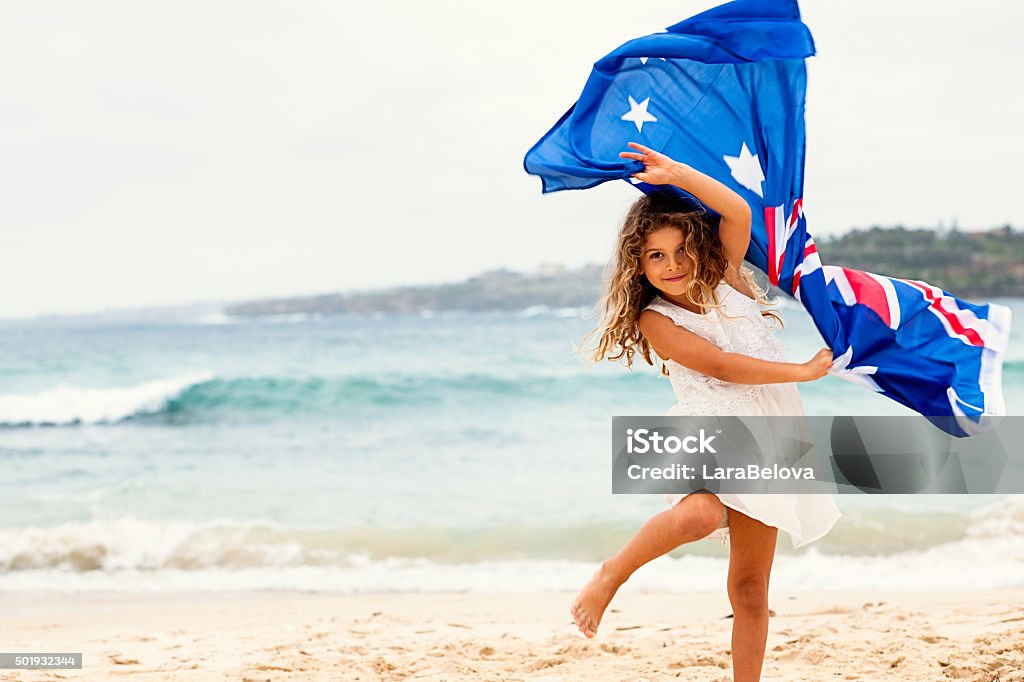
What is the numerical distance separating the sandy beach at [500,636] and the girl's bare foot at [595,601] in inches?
42.8

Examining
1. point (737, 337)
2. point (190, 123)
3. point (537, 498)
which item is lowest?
point (537, 498)

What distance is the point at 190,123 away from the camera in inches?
926

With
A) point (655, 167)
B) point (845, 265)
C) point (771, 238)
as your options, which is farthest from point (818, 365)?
point (845, 265)

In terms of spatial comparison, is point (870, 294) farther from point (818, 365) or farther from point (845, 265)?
point (845, 265)

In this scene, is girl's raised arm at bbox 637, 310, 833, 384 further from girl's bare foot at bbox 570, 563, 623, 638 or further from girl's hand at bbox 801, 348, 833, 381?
girl's bare foot at bbox 570, 563, 623, 638

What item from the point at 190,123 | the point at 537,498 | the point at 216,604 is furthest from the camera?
the point at 190,123

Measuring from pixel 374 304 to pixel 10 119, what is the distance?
34.6 feet

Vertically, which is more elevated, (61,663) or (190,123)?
(190,123)

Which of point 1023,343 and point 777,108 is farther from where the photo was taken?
point 1023,343

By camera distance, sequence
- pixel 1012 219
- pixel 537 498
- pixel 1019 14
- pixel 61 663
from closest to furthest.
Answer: pixel 61 663 → pixel 537 498 → pixel 1019 14 → pixel 1012 219

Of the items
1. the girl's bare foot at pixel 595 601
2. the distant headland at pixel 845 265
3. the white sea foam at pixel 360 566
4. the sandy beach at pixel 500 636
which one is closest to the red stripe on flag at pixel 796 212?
the girl's bare foot at pixel 595 601

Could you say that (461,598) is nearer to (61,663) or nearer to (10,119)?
(61,663)

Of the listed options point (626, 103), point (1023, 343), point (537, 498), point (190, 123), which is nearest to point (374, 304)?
point (190, 123)

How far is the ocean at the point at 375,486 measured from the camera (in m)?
6.08
